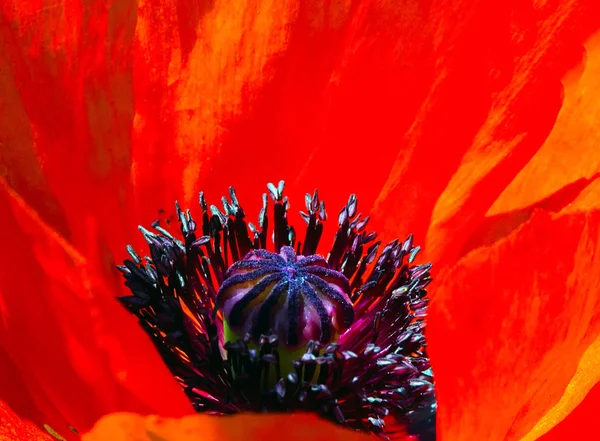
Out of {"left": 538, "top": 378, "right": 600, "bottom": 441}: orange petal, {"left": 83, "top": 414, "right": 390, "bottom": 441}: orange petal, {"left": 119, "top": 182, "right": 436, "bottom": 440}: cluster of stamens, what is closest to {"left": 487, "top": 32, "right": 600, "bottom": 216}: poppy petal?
{"left": 119, "top": 182, "right": 436, "bottom": 440}: cluster of stamens

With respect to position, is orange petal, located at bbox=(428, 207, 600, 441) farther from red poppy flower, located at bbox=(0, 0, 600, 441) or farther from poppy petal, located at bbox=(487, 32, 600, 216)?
poppy petal, located at bbox=(487, 32, 600, 216)

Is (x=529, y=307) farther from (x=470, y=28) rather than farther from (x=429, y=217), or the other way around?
(x=470, y=28)

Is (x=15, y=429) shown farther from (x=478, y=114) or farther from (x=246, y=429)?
(x=478, y=114)

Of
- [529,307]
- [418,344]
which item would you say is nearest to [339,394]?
[418,344]

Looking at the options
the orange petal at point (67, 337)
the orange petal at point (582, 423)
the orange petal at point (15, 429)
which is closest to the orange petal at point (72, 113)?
the orange petal at point (67, 337)

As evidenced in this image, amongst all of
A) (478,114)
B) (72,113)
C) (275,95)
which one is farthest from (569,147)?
(72,113)

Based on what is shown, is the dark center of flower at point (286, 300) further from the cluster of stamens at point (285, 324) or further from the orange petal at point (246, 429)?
the orange petal at point (246, 429)
